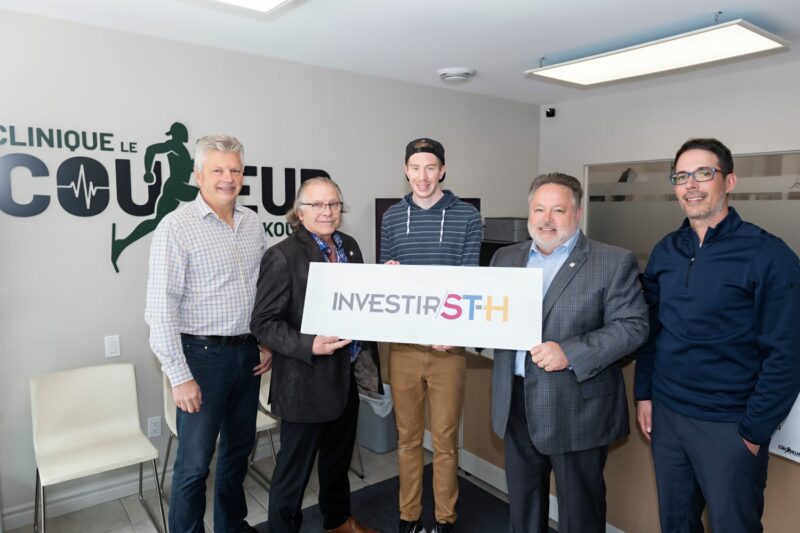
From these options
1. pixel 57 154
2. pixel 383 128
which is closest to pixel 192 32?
pixel 57 154

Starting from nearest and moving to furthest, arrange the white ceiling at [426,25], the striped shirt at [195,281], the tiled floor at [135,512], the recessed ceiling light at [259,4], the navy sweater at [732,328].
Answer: the navy sweater at [732,328]
the striped shirt at [195,281]
the recessed ceiling light at [259,4]
the white ceiling at [426,25]
the tiled floor at [135,512]

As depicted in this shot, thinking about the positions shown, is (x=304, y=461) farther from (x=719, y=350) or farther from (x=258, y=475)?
(x=719, y=350)

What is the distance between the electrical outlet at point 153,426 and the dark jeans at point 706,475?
280 centimetres

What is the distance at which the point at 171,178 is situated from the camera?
3316mm

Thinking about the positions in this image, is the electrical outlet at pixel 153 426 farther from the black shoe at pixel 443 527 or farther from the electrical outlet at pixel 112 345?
the black shoe at pixel 443 527

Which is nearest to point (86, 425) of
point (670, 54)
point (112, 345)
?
point (112, 345)

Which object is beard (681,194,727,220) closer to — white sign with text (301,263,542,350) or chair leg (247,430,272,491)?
white sign with text (301,263,542,350)

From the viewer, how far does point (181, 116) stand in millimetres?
3324

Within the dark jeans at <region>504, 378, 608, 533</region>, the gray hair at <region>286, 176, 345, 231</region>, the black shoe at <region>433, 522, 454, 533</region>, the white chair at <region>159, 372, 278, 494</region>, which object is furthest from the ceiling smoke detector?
the black shoe at <region>433, 522, 454, 533</region>

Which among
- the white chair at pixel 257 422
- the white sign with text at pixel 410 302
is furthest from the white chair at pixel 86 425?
the white sign with text at pixel 410 302

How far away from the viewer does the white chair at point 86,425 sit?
262 centimetres

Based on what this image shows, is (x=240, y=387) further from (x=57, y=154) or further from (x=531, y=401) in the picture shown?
(x=57, y=154)

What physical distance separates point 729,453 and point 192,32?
10.8 feet

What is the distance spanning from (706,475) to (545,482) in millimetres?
577
